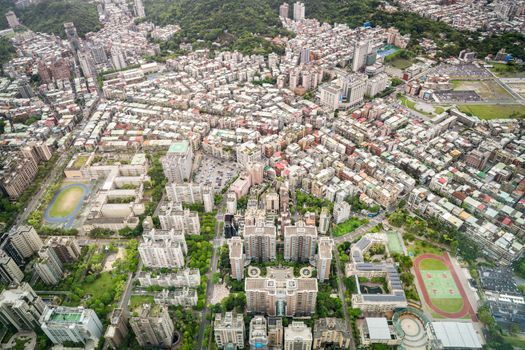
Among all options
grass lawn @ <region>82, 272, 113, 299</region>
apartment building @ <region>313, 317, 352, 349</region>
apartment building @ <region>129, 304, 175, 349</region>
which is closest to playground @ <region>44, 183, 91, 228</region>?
grass lawn @ <region>82, 272, 113, 299</region>

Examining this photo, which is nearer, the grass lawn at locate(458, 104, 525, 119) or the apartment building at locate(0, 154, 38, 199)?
the apartment building at locate(0, 154, 38, 199)

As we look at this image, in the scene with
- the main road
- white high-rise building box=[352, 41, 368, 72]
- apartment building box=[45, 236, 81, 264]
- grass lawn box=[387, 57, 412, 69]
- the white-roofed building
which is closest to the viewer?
the white-roofed building

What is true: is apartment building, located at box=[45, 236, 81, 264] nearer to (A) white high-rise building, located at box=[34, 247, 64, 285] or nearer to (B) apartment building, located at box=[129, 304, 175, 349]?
(A) white high-rise building, located at box=[34, 247, 64, 285]

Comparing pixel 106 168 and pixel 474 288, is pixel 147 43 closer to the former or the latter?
pixel 106 168

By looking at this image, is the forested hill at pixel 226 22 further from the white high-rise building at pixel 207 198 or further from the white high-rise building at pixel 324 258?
the white high-rise building at pixel 324 258

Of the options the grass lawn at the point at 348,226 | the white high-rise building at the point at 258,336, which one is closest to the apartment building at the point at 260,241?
the grass lawn at the point at 348,226

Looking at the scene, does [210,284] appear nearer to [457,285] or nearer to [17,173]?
[457,285]

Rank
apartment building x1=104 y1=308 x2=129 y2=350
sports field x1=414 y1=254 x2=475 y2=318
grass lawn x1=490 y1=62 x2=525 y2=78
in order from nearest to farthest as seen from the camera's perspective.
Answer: apartment building x1=104 y1=308 x2=129 y2=350, sports field x1=414 y1=254 x2=475 y2=318, grass lawn x1=490 y1=62 x2=525 y2=78

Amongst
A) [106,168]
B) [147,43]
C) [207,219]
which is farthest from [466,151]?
[147,43]

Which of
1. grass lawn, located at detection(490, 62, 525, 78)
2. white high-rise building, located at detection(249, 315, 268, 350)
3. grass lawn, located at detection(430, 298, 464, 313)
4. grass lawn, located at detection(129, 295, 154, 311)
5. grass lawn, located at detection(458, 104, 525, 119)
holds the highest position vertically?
white high-rise building, located at detection(249, 315, 268, 350)
